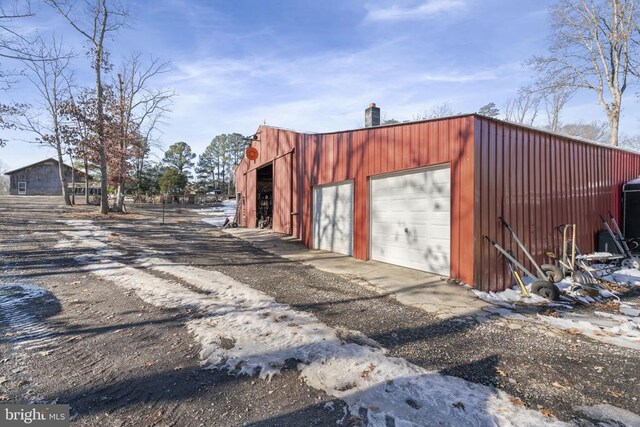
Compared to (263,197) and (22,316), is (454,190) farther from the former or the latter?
(263,197)

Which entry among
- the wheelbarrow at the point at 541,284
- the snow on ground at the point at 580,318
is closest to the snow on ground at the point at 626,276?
the snow on ground at the point at 580,318

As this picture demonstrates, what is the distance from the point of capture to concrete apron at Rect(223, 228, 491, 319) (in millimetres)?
4645

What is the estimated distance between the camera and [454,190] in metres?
5.79

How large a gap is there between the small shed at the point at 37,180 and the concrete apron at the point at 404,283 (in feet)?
152

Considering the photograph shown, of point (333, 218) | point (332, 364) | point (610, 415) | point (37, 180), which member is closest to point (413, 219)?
point (333, 218)

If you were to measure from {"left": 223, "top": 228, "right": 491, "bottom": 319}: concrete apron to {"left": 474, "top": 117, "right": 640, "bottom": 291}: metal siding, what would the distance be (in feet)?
2.31

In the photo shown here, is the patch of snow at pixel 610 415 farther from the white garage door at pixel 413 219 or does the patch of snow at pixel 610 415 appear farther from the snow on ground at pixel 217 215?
the snow on ground at pixel 217 215

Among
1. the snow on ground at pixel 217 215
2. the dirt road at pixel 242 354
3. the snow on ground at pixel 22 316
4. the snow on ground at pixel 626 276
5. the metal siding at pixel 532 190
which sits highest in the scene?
the metal siding at pixel 532 190

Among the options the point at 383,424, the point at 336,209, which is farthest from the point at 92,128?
the point at 383,424

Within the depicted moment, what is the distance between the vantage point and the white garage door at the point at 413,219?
20.0 feet

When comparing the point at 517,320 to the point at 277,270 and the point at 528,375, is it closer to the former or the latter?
the point at 528,375

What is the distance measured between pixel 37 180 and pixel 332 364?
55486 mm

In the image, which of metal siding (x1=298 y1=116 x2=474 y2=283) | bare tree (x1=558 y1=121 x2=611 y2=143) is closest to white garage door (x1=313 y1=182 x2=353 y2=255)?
metal siding (x1=298 y1=116 x2=474 y2=283)

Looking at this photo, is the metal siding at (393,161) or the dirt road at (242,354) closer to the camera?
the dirt road at (242,354)
